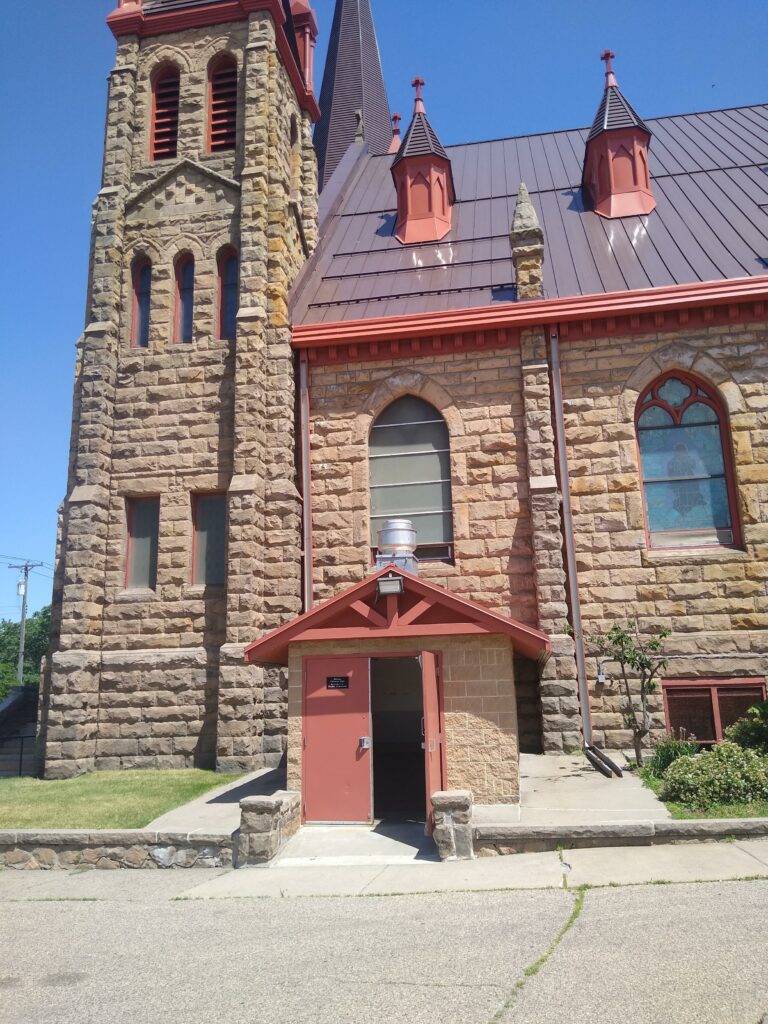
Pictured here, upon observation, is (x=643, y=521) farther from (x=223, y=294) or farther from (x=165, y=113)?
(x=165, y=113)

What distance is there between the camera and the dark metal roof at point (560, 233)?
15523 millimetres

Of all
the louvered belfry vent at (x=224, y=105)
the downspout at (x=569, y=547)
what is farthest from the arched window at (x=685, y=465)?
the louvered belfry vent at (x=224, y=105)

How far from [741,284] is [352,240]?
8.79 meters

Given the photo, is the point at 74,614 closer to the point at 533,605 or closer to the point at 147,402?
the point at 147,402

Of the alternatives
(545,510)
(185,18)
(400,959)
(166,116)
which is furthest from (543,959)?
(185,18)

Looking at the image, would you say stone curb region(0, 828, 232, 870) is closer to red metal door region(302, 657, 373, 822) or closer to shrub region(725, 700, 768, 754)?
red metal door region(302, 657, 373, 822)

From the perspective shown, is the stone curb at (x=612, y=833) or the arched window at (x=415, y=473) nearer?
the stone curb at (x=612, y=833)

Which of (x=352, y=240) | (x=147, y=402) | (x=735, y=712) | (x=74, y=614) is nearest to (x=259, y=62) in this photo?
(x=352, y=240)

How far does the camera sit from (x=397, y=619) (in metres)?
9.95

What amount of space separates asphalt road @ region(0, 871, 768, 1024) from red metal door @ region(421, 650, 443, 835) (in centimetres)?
250

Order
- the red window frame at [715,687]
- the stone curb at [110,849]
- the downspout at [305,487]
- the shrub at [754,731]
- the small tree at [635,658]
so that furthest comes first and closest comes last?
the downspout at [305,487], the red window frame at [715,687], the small tree at [635,658], the shrub at [754,731], the stone curb at [110,849]

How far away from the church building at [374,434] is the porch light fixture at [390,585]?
226 centimetres

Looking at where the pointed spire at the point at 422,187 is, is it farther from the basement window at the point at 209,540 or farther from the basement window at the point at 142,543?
the basement window at the point at 142,543

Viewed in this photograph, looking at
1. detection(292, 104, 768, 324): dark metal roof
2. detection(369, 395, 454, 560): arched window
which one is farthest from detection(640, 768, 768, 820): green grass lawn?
detection(292, 104, 768, 324): dark metal roof
